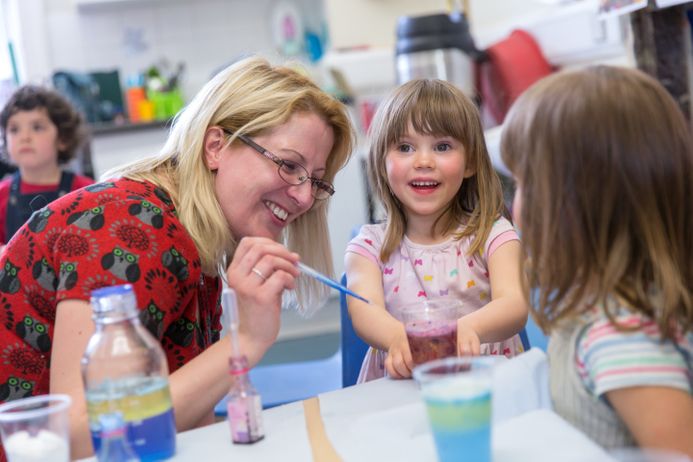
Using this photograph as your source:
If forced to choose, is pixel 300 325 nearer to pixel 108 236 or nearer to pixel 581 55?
pixel 581 55

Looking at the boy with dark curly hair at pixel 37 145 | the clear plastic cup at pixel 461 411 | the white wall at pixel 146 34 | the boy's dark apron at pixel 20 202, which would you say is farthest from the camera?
the white wall at pixel 146 34

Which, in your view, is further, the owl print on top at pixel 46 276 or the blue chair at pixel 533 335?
the blue chair at pixel 533 335

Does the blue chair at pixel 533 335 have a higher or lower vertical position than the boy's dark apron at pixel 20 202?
lower

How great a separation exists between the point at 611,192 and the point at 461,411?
0.33 metres

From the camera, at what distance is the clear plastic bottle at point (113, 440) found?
1.01m

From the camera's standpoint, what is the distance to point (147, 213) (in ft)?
4.58

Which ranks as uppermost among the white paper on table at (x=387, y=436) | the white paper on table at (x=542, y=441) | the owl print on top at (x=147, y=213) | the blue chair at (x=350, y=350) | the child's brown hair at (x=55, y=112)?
the child's brown hair at (x=55, y=112)

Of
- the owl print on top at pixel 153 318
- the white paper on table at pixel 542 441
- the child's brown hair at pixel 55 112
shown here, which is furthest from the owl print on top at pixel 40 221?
the child's brown hair at pixel 55 112

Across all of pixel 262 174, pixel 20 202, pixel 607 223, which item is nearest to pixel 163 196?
pixel 262 174

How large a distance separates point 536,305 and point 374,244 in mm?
721

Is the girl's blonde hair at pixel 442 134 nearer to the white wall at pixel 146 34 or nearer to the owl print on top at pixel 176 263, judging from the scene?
the owl print on top at pixel 176 263

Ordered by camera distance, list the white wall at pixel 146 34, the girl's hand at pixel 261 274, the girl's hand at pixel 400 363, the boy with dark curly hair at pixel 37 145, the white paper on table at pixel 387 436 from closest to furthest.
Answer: the white paper on table at pixel 387 436, the girl's hand at pixel 261 274, the girl's hand at pixel 400 363, the boy with dark curly hair at pixel 37 145, the white wall at pixel 146 34

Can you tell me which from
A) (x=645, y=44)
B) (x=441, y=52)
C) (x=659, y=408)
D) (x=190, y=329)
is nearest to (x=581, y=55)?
(x=441, y=52)

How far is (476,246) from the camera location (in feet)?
5.74
